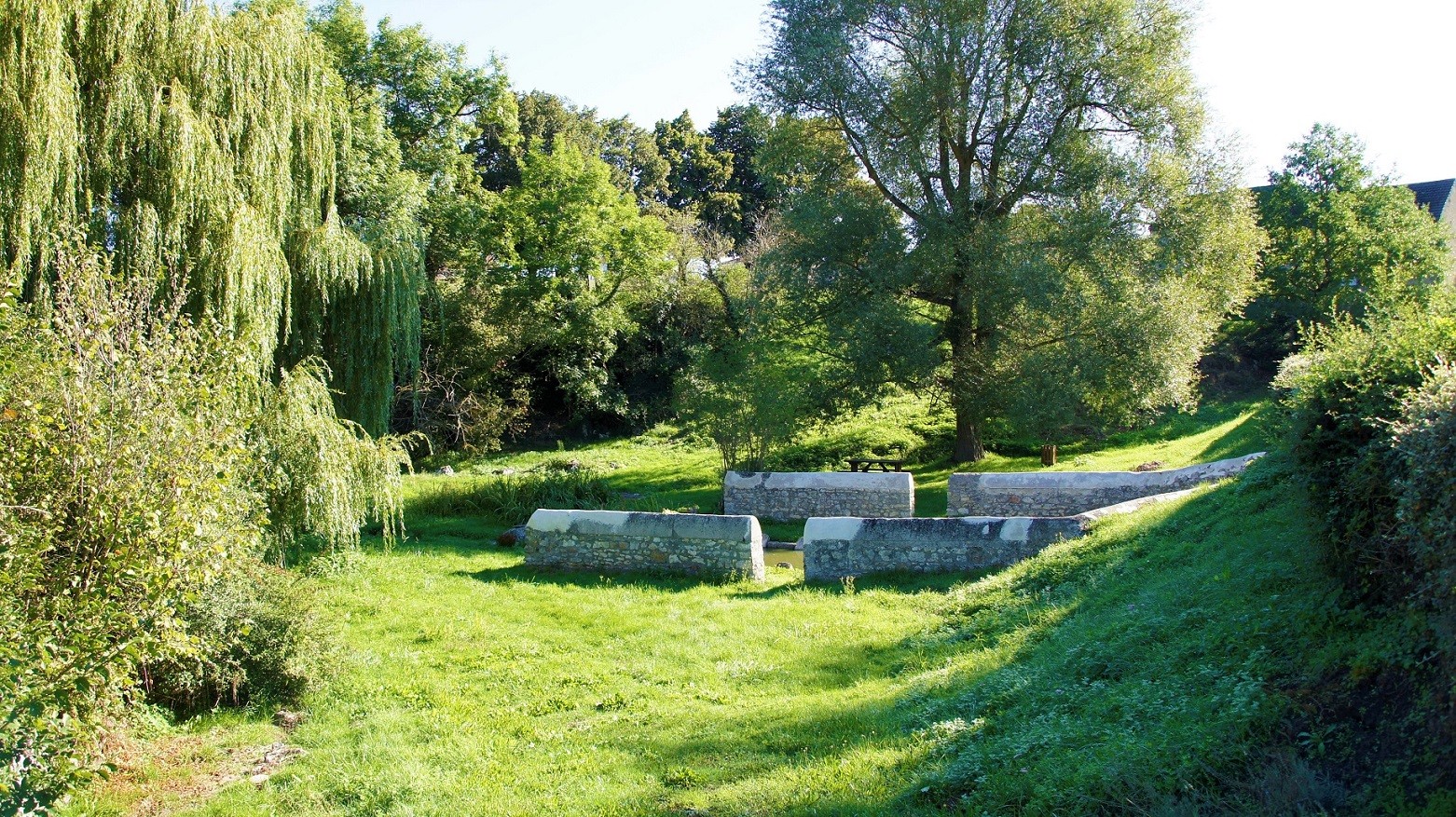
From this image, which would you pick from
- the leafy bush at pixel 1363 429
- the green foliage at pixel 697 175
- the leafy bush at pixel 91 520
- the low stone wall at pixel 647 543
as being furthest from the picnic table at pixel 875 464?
the green foliage at pixel 697 175

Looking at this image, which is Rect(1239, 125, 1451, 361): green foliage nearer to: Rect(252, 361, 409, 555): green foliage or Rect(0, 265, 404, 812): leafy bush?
Rect(252, 361, 409, 555): green foliage

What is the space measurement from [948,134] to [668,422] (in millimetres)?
13452

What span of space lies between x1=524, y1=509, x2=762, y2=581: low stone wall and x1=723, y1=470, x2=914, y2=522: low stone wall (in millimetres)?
4076

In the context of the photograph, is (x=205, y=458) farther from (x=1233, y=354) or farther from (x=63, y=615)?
(x=1233, y=354)

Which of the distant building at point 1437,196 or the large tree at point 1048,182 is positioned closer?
the large tree at point 1048,182

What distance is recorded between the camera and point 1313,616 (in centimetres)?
504

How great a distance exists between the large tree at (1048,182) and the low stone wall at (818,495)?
12.4ft

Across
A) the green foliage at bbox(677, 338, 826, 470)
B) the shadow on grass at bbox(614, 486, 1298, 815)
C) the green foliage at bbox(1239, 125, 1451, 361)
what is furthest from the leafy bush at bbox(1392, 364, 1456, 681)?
the green foliage at bbox(1239, 125, 1451, 361)

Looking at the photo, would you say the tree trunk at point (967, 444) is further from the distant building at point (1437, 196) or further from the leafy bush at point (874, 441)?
the distant building at point (1437, 196)

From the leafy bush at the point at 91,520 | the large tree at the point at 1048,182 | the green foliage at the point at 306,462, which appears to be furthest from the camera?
the large tree at the point at 1048,182

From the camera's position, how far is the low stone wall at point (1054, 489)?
13555 millimetres

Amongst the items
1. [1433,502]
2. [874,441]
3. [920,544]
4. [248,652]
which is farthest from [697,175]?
[1433,502]

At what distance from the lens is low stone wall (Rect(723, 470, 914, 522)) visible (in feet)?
52.7

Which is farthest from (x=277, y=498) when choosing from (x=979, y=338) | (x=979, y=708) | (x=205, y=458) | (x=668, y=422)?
(x=668, y=422)
